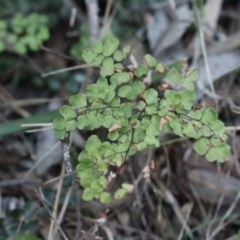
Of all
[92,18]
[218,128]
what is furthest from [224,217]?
[92,18]

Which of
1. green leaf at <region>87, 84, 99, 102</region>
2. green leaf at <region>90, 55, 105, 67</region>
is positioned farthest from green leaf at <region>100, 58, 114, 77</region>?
green leaf at <region>87, 84, 99, 102</region>

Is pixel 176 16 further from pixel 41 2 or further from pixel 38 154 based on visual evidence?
pixel 38 154

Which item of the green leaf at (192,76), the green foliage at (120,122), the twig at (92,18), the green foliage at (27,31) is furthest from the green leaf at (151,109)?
the green foliage at (27,31)

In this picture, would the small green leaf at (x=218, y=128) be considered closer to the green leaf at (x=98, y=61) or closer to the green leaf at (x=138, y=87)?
the green leaf at (x=138, y=87)

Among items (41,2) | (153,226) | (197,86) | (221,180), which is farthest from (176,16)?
(153,226)

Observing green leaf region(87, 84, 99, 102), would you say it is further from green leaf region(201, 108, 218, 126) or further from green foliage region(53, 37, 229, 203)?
green leaf region(201, 108, 218, 126)
